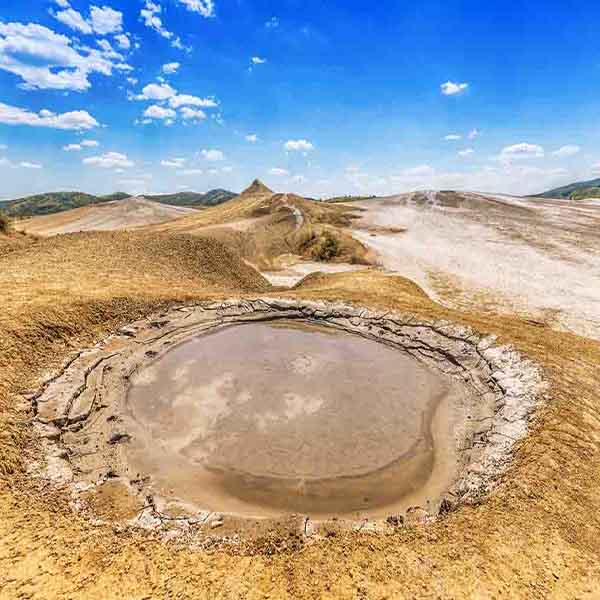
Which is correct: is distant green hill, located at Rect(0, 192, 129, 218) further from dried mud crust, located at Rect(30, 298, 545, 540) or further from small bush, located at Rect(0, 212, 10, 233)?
dried mud crust, located at Rect(30, 298, 545, 540)

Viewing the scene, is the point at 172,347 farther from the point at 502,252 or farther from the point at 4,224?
the point at 502,252

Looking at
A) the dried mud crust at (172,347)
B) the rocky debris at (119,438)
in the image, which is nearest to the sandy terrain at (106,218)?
the dried mud crust at (172,347)

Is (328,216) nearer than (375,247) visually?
No

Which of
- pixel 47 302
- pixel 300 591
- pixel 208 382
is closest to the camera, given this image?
pixel 300 591

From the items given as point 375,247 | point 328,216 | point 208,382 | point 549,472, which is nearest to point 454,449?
point 549,472

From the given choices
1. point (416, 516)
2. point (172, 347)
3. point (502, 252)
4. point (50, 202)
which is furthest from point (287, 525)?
point (50, 202)

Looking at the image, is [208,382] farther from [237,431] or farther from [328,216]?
[328,216]
